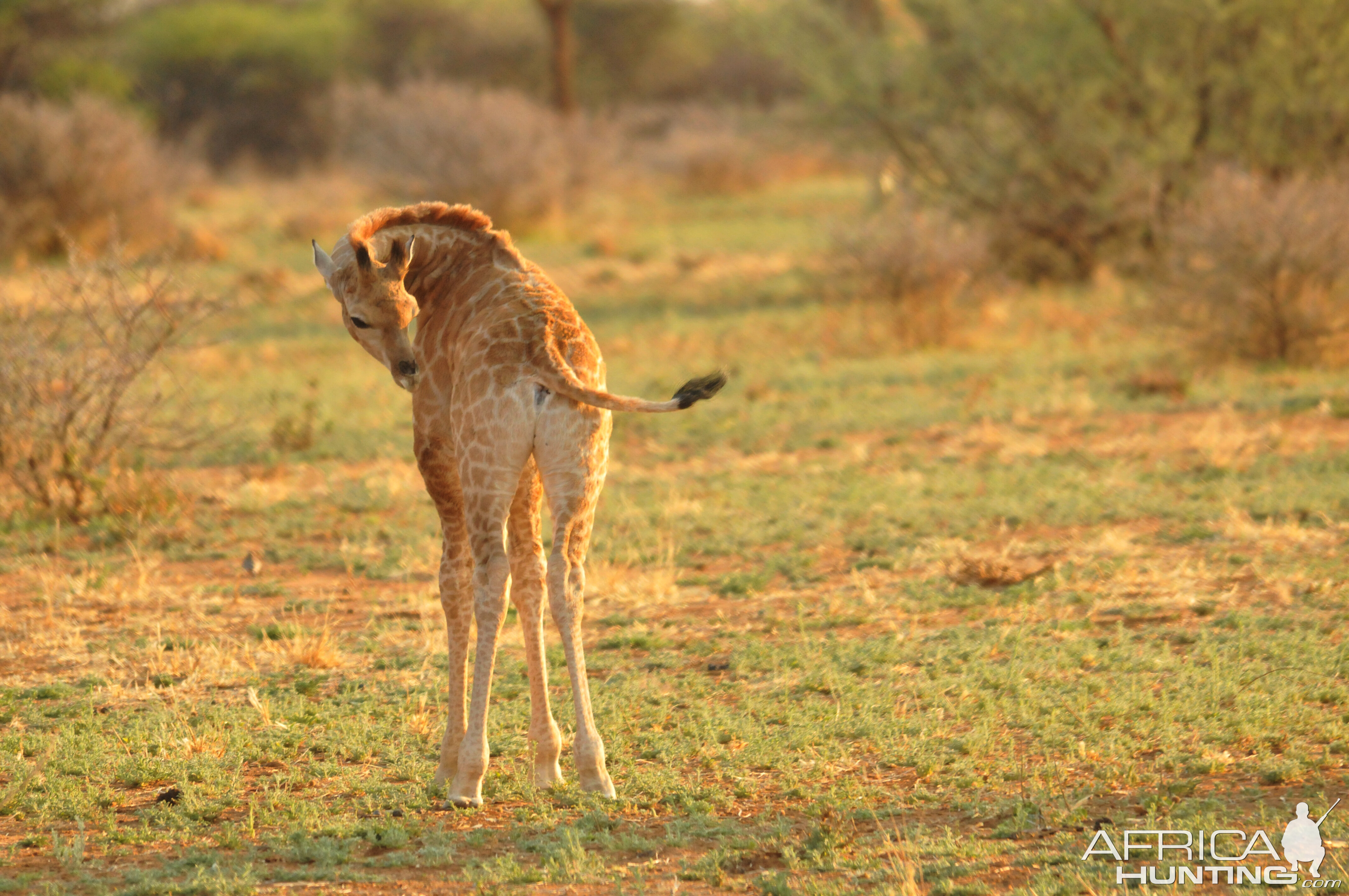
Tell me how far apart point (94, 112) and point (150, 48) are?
20.2 m

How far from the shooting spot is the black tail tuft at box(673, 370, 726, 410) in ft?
14.3

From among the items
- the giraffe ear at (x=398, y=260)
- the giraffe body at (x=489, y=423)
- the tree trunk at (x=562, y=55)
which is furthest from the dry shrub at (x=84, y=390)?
the tree trunk at (x=562, y=55)

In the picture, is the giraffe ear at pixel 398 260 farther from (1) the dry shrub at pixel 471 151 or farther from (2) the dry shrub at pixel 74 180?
(1) the dry shrub at pixel 471 151

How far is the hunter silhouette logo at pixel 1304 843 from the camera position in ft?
13.5

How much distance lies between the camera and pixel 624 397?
14.4 feet

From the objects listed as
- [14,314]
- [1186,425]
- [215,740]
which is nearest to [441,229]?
[215,740]

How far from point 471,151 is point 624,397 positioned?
19.2 m

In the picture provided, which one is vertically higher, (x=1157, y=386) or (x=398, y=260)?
(x=1157, y=386)

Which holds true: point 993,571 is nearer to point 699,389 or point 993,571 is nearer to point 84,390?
point 699,389

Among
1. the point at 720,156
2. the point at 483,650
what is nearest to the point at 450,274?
the point at 483,650

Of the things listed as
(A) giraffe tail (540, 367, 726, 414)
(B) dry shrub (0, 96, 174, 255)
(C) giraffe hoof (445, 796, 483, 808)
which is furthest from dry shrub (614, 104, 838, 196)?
(C) giraffe hoof (445, 796, 483, 808)

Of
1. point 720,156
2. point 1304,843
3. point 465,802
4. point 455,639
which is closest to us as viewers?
point 1304,843

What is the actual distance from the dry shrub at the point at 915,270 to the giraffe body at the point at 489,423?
9.88m
